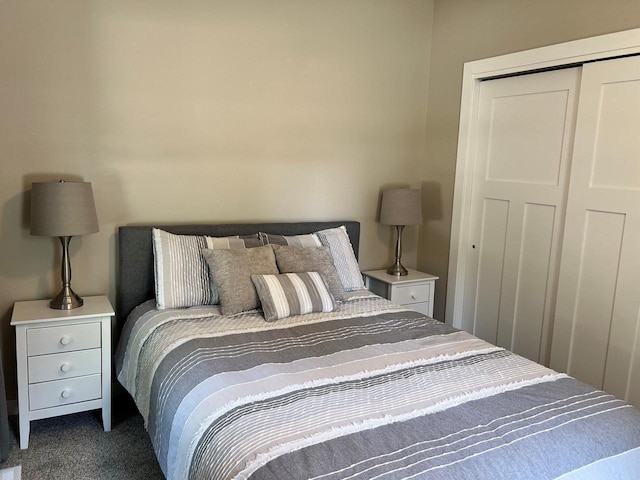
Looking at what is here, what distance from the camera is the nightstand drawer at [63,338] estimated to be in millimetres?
2346

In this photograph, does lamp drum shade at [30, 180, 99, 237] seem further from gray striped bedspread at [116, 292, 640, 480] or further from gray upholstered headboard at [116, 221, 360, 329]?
gray striped bedspread at [116, 292, 640, 480]

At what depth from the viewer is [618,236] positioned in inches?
102

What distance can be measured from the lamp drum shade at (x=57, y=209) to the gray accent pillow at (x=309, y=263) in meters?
1.00

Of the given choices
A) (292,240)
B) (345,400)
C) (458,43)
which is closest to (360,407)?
(345,400)

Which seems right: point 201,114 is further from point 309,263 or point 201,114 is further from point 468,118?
point 468,118

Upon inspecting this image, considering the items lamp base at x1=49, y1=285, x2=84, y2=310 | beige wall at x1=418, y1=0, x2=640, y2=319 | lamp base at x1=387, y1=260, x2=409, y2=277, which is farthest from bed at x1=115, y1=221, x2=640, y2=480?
beige wall at x1=418, y1=0, x2=640, y2=319

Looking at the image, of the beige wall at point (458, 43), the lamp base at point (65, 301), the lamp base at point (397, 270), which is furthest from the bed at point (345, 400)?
the beige wall at point (458, 43)

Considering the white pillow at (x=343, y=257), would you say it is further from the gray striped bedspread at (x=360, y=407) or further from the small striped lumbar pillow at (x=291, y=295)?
the gray striped bedspread at (x=360, y=407)

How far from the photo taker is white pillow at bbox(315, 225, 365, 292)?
3.04 metres

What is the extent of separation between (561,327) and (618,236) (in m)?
0.62

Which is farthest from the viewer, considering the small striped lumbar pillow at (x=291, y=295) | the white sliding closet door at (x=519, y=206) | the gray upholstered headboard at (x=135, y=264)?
the white sliding closet door at (x=519, y=206)

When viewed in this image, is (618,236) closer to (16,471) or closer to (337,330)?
(337,330)

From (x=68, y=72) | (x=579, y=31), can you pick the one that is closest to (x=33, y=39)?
(x=68, y=72)

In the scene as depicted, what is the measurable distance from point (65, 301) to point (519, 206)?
8.70 feet
